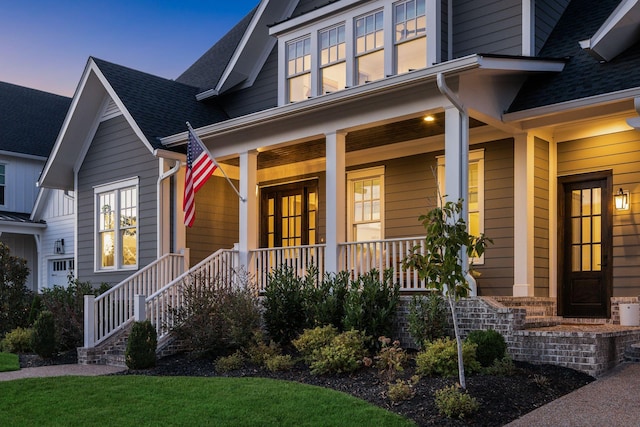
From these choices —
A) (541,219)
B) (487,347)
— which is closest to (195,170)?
(541,219)

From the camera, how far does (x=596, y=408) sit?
7.06m

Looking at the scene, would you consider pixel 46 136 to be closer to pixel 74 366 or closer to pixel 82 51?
pixel 82 51

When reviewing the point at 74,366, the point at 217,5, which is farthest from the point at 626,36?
the point at 217,5

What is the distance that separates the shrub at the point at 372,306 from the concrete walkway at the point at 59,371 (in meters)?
3.88

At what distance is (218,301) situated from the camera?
11.2 m

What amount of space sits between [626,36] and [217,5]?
89.0ft

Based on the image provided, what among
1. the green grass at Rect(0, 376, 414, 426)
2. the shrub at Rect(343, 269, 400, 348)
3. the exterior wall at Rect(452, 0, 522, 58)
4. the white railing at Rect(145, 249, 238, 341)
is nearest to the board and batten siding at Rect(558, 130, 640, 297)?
the exterior wall at Rect(452, 0, 522, 58)

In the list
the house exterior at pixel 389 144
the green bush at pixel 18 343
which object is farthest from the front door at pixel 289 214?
the green bush at pixel 18 343

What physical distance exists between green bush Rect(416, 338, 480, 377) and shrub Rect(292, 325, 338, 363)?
5.24ft

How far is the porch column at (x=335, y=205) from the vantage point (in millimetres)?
11227

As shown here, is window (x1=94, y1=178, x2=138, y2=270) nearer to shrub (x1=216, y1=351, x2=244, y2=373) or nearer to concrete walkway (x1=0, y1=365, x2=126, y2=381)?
concrete walkway (x1=0, y1=365, x2=126, y2=381)

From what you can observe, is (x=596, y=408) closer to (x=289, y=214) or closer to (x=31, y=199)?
(x=289, y=214)

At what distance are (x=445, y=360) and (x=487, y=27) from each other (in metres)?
6.26

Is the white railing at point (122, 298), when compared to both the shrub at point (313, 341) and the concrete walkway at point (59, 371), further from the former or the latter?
the shrub at point (313, 341)
